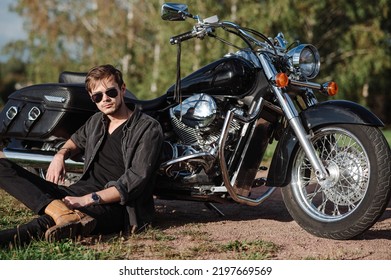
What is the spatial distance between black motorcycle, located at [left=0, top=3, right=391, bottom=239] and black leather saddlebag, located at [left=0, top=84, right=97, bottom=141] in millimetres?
37

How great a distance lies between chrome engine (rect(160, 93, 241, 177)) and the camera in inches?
183

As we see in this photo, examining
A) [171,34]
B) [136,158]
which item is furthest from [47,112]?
[171,34]

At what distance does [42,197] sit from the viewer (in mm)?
4266

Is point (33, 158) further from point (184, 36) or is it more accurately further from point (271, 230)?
point (271, 230)

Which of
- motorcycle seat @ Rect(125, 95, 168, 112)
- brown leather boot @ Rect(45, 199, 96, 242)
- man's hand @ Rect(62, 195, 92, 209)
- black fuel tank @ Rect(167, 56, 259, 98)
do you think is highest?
black fuel tank @ Rect(167, 56, 259, 98)

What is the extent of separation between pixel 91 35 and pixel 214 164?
84.3ft

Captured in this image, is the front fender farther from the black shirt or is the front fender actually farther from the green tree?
the green tree

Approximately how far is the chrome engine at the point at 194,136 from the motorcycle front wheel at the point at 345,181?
599 mm

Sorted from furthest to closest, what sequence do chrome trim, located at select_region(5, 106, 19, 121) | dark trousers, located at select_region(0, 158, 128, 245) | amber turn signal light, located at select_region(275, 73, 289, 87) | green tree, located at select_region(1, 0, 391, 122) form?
1. green tree, located at select_region(1, 0, 391, 122)
2. chrome trim, located at select_region(5, 106, 19, 121)
3. amber turn signal light, located at select_region(275, 73, 289, 87)
4. dark trousers, located at select_region(0, 158, 128, 245)

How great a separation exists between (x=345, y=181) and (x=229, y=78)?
1103mm

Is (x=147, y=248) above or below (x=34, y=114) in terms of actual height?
below

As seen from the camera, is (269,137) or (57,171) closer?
(57,171)

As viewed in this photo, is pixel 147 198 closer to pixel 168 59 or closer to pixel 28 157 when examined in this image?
pixel 28 157

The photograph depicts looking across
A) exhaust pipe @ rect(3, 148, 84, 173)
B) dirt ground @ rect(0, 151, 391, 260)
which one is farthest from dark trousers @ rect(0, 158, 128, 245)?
exhaust pipe @ rect(3, 148, 84, 173)
